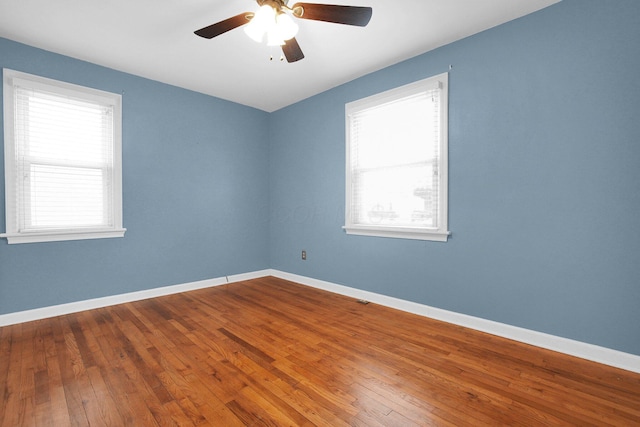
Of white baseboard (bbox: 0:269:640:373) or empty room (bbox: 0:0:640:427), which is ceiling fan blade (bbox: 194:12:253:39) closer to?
empty room (bbox: 0:0:640:427)

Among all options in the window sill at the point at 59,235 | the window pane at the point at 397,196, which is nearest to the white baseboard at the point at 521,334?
the window pane at the point at 397,196

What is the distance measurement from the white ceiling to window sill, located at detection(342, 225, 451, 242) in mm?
1792

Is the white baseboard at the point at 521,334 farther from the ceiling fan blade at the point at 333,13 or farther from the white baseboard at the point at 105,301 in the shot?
the ceiling fan blade at the point at 333,13

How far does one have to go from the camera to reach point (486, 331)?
2545 mm

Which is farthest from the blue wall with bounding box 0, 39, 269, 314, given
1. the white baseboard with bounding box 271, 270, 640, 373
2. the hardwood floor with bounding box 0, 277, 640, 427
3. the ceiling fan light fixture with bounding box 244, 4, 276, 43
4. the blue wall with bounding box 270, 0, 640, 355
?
the blue wall with bounding box 270, 0, 640, 355

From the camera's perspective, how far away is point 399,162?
3.17 metres

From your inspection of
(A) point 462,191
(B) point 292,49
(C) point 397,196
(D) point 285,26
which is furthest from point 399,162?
(D) point 285,26

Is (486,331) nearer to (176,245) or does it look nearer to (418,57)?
(418,57)

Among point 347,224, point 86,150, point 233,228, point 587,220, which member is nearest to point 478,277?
point 587,220

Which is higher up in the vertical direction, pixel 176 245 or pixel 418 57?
pixel 418 57

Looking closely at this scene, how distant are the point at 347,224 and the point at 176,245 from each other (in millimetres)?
2217

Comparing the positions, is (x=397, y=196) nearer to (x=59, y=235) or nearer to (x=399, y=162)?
(x=399, y=162)

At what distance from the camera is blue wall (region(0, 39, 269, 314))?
2.86m

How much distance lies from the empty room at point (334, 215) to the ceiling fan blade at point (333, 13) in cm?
1
